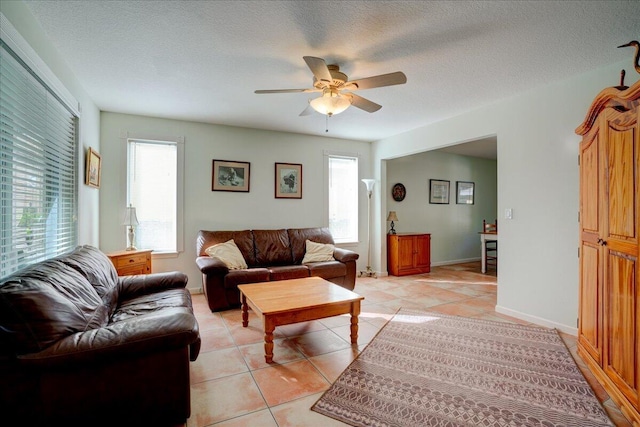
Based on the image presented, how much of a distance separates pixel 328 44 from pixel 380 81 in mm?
482

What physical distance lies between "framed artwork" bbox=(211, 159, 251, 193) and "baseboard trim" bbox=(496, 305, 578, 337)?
3782 millimetres

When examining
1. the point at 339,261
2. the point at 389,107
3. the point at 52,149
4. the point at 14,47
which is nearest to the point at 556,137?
the point at 389,107

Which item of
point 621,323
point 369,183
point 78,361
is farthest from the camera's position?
point 369,183

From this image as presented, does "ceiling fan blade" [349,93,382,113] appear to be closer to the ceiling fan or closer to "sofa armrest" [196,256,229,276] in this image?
the ceiling fan

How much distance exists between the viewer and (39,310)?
1.44 meters

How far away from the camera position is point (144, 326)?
1.62 m

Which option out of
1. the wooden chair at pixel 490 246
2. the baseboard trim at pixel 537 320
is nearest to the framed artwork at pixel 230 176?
the baseboard trim at pixel 537 320

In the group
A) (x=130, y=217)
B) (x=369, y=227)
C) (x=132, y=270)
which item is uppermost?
(x=130, y=217)

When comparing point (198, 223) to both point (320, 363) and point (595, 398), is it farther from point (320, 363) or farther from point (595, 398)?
point (595, 398)

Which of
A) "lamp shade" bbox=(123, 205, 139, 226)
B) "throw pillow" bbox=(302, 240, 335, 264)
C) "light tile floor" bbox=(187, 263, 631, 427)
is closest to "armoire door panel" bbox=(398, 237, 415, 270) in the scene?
"light tile floor" bbox=(187, 263, 631, 427)

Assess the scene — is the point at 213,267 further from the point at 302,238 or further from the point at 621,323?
the point at 621,323

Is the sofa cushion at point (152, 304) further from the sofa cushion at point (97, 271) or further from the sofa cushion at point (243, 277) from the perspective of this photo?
the sofa cushion at point (243, 277)

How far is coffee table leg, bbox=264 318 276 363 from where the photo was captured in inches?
92.7

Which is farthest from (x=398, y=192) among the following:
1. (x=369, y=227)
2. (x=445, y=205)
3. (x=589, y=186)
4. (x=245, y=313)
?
(x=245, y=313)
